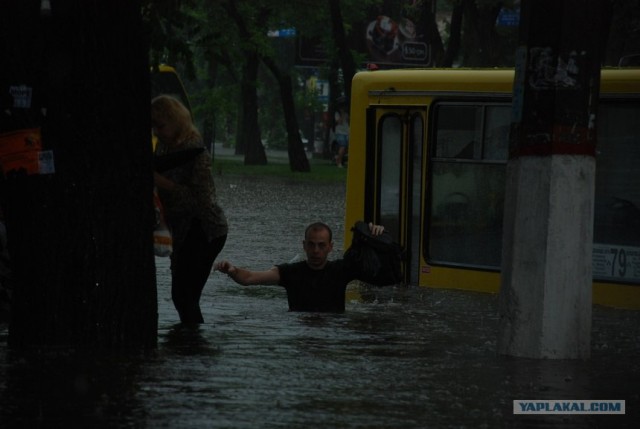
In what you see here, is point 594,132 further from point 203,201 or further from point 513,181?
point 203,201

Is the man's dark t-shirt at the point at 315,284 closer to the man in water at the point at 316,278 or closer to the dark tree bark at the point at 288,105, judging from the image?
the man in water at the point at 316,278

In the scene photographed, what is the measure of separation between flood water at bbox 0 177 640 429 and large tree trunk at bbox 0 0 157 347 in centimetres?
28

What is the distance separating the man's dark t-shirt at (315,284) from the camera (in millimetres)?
11305

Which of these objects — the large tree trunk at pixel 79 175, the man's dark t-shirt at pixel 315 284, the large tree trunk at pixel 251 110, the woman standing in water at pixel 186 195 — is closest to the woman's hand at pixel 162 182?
the woman standing in water at pixel 186 195

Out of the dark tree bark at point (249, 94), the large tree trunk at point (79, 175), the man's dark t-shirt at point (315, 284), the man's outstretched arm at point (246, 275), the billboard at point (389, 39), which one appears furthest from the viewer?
the billboard at point (389, 39)

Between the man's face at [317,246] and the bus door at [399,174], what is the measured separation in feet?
12.9

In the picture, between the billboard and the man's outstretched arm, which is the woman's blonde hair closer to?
the man's outstretched arm

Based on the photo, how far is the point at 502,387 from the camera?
8.50 metres

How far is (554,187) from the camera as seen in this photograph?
9430 mm

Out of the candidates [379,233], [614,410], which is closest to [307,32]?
[379,233]

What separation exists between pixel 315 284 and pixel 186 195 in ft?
4.70

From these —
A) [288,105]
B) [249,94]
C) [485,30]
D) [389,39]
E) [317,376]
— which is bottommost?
[317,376]

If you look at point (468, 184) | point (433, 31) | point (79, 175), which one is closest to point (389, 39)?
point (433, 31)

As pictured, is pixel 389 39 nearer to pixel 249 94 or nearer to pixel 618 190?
pixel 249 94
